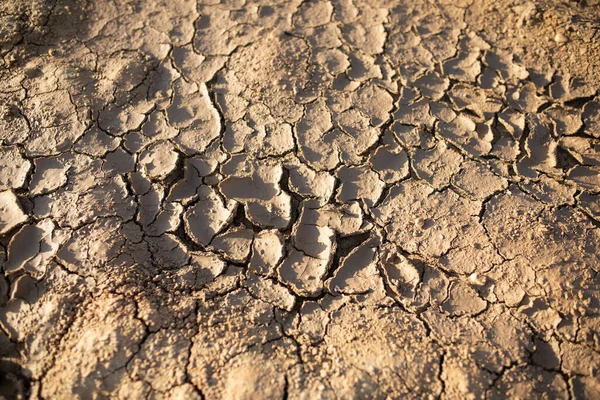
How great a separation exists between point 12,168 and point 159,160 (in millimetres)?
651

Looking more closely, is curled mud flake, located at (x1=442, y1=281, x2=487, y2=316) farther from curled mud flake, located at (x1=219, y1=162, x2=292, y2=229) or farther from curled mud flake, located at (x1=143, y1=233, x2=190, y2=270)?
curled mud flake, located at (x1=143, y1=233, x2=190, y2=270)

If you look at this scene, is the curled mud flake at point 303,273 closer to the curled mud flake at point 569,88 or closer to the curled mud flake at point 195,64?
the curled mud flake at point 195,64

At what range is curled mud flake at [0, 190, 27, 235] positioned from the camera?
1804mm

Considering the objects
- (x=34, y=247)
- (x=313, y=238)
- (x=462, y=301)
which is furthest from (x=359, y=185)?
(x=34, y=247)

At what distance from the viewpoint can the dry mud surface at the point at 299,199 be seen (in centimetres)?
156

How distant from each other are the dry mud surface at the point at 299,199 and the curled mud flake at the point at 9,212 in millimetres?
12

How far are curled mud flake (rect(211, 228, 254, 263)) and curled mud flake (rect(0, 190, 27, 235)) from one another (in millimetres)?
820

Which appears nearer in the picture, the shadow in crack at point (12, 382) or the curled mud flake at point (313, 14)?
the shadow in crack at point (12, 382)

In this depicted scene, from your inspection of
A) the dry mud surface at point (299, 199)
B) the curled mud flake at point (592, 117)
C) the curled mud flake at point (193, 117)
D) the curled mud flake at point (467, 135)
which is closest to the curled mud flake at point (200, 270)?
the dry mud surface at point (299, 199)

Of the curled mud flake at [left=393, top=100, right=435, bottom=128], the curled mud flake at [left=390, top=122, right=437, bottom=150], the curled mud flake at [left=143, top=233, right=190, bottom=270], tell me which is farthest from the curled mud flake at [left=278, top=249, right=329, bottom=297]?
the curled mud flake at [left=393, top=100, right=435, bottom=128]

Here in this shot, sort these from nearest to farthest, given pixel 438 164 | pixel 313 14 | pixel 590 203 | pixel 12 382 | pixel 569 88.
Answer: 1. pixel 12 382
2. pixel 590 203
3. pixel 438 164
4. pixel 569 88
5. pixel 313 14

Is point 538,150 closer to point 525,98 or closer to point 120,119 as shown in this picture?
point 525,98

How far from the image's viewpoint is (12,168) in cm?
197

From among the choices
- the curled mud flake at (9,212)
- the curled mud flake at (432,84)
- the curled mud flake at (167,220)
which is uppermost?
the curled mud flake at (9,212)
